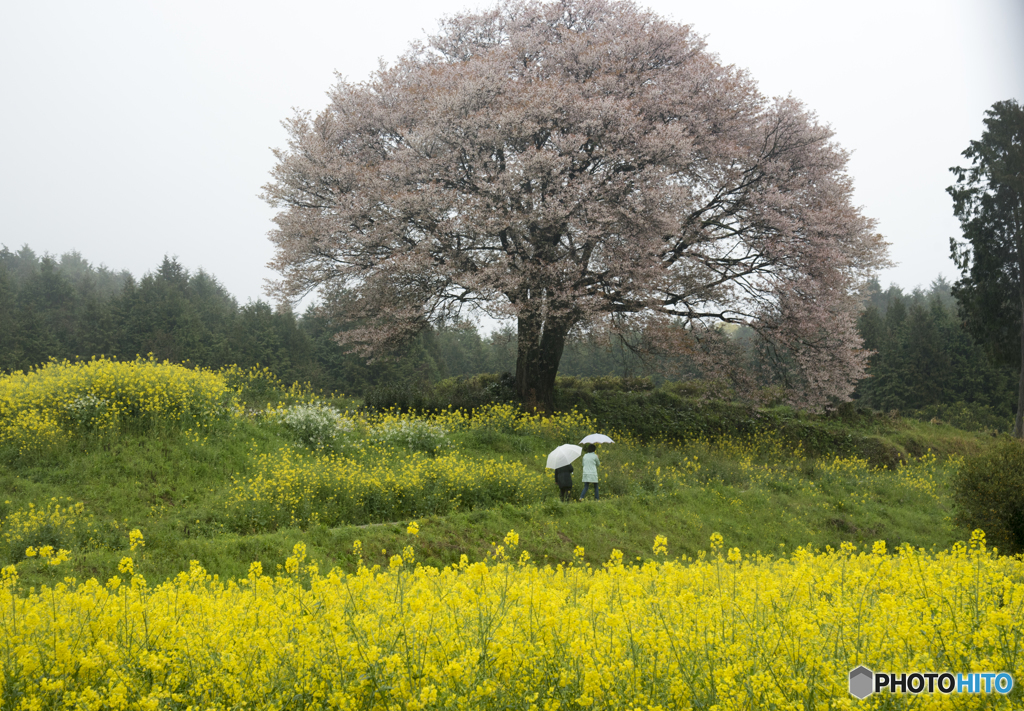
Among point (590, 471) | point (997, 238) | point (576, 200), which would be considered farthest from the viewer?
point (997, 238)

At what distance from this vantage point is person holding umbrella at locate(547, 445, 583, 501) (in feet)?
33.3

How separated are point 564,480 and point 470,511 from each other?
197 centimetres

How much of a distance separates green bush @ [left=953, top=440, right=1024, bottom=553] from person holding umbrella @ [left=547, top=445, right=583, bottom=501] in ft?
19.0

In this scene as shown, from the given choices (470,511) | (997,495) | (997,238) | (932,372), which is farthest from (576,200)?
(932,372)

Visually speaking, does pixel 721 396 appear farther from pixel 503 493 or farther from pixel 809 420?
pixel 503 493

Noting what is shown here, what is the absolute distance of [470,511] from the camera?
8.90m

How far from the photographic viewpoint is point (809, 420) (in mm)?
20391

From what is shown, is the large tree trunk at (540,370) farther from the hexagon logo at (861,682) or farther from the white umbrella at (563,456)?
the hexagon logo at (861,682)

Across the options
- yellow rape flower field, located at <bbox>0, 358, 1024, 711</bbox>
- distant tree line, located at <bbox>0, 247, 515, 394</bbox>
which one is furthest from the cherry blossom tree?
distant tree line, located at <bbox>0, 247, 515, 394</bbox>

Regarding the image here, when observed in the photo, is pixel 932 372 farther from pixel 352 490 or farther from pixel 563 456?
pixel 352 490

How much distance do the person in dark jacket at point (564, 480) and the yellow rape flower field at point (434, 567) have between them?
0.36 metres

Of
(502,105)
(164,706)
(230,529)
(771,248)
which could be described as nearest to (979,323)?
(771,248)

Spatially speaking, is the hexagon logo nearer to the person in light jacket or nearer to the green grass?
the green grass

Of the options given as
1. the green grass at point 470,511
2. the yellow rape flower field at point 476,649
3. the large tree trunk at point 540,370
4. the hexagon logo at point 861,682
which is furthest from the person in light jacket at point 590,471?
the hexagon logo at point 861,682
